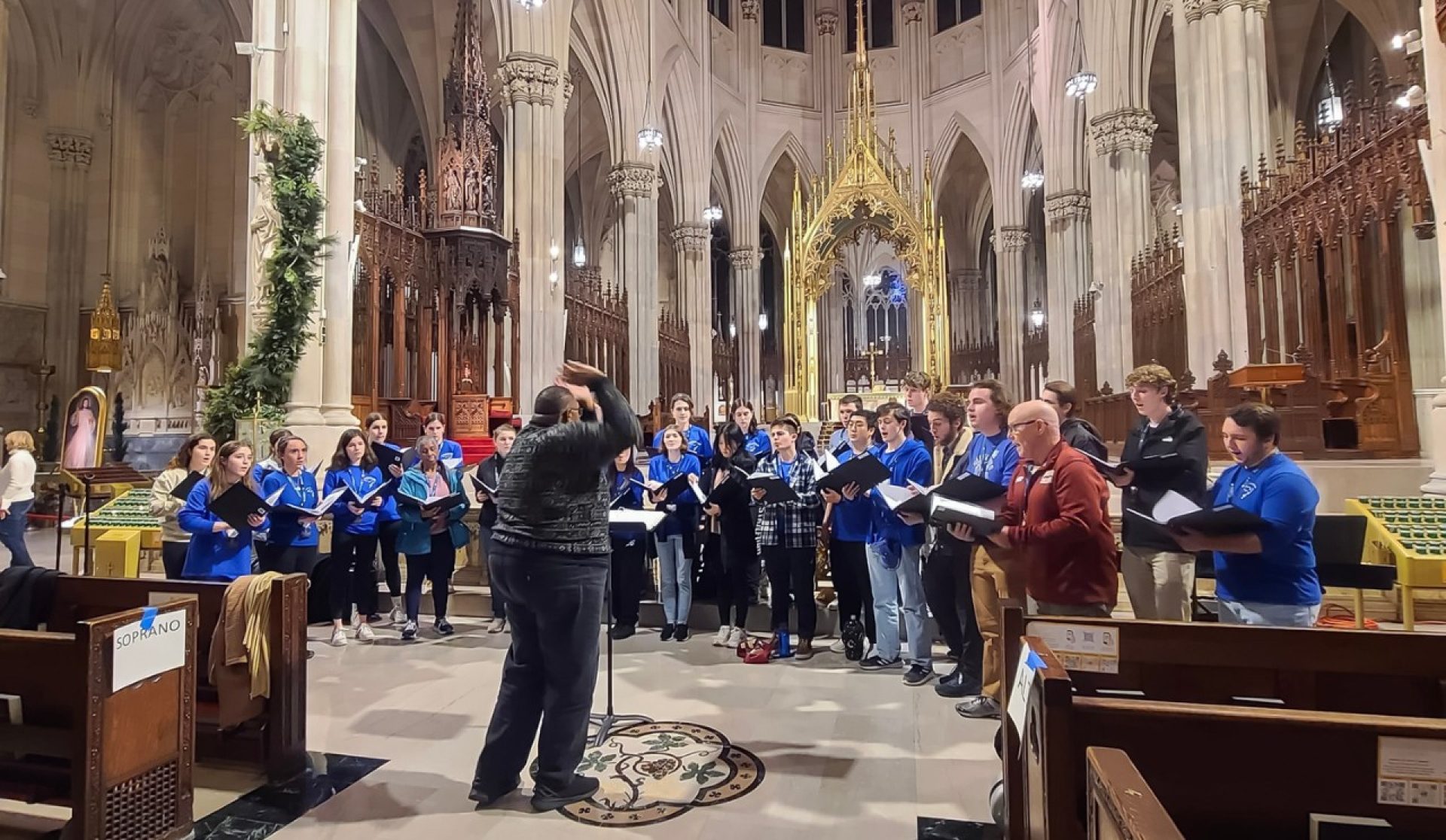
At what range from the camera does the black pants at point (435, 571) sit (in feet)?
18.5

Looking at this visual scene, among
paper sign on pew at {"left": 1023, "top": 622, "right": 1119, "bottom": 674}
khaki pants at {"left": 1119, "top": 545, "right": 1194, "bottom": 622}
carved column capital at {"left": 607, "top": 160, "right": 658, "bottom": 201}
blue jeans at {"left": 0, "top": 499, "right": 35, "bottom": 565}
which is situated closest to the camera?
paper sign on pew at {"left": 1023, "top": 622, "right": 1119, "bottom": 674}

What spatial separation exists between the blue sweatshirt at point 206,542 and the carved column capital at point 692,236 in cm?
1692

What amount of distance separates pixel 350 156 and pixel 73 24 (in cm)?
1242

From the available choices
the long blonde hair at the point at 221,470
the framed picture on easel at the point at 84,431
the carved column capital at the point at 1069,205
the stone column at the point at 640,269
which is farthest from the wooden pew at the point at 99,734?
the carved column capital at the point at 1069,205

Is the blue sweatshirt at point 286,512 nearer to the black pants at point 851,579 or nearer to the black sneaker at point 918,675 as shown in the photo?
the black pants at point 851,579

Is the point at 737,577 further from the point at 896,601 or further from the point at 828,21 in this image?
the point at 828,21

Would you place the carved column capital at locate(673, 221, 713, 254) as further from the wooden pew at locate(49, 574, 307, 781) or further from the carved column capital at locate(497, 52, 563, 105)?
the wooden pew at locate(49, 574, 307, 781)

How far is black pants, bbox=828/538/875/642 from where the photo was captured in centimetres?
497

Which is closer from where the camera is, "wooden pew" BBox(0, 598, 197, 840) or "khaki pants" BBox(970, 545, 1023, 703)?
"wooden pew" BBox(0, 598, 197, 840)

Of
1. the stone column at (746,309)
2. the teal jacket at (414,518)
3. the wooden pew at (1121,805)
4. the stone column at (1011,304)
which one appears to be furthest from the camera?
the stone column at (746,309)

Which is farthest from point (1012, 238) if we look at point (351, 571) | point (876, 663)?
point (351, 571)

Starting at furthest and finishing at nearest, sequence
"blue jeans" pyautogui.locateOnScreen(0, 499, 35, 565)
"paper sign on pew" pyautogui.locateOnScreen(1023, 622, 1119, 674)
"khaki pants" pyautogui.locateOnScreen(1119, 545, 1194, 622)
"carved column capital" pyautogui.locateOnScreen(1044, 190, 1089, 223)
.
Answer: "carved column capital" pyautogui.locateOnScreen(1044, 190, 1089, 223)
"blue jeans" pyautogui.locateOnScreen(0, 499, 35, 565)
"khaki pants" pyautogui.locateOnScreen(1119, 545, 1194, 622)
"paper sign on pew" pyautogui.locateOnScreen(1023, 622, 1119, 674)

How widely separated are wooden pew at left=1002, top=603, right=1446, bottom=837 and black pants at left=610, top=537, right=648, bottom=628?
11.3ft

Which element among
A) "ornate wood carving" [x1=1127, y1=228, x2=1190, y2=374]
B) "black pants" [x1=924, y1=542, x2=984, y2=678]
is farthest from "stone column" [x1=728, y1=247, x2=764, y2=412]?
"black pants" [x1=924, y1=542, x2=984, y2=678]
